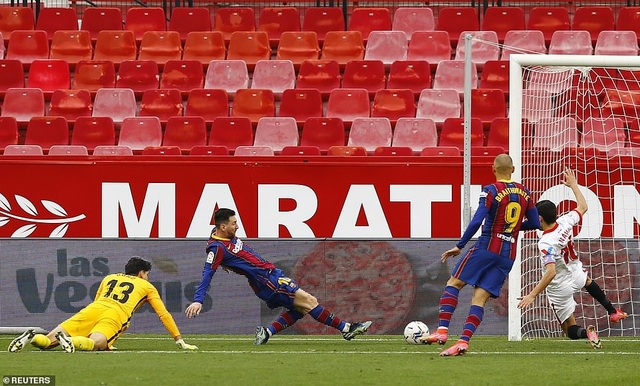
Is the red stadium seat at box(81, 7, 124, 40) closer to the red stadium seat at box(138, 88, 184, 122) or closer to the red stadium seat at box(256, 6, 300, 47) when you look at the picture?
the red stadium seat at box(256, 6, 300, 47)

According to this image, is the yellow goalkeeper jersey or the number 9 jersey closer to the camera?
the number 9 jersey

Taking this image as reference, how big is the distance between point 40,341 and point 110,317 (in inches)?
28.7

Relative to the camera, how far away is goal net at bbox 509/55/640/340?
13945 mm

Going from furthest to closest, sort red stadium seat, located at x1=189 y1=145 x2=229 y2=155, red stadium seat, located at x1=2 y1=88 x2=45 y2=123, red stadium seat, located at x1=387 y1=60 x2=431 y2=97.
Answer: red stadium seat, located at x1=387 y1=60 x2=431 y2=97 → red stadium seat, located at x1=2 y1=88 x2=45 y2=123 → red stadium seat, located at x1=189 y1=145 x2=229 y2=155

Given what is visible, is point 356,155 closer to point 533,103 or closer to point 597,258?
point 533,103

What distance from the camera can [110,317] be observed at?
36.4 ft

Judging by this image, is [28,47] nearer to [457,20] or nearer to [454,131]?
[457,20]

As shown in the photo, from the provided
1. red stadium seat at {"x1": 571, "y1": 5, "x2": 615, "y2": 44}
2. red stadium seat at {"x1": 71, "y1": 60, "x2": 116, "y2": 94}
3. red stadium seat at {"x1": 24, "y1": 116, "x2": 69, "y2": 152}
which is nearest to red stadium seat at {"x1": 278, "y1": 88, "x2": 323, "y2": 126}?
red stadium seat at {"x1": 71, "y1": 60, "x2": 116, "y2": 94}

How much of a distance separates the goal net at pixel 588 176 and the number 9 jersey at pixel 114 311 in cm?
389

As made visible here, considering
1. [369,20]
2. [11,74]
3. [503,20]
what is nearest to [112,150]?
[11,74]

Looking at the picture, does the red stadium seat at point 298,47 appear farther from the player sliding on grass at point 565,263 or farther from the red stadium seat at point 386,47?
the player sliding on grass at point 565,263

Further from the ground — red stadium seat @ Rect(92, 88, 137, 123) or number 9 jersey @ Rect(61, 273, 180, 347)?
red stadium seat @ Rect(92, 88, 137, 123)

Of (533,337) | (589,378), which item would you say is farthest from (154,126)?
(589,378)

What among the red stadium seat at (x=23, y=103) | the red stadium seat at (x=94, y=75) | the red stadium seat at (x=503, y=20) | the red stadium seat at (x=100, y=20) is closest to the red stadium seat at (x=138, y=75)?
the red stadium seat at (x=94, y=75)
